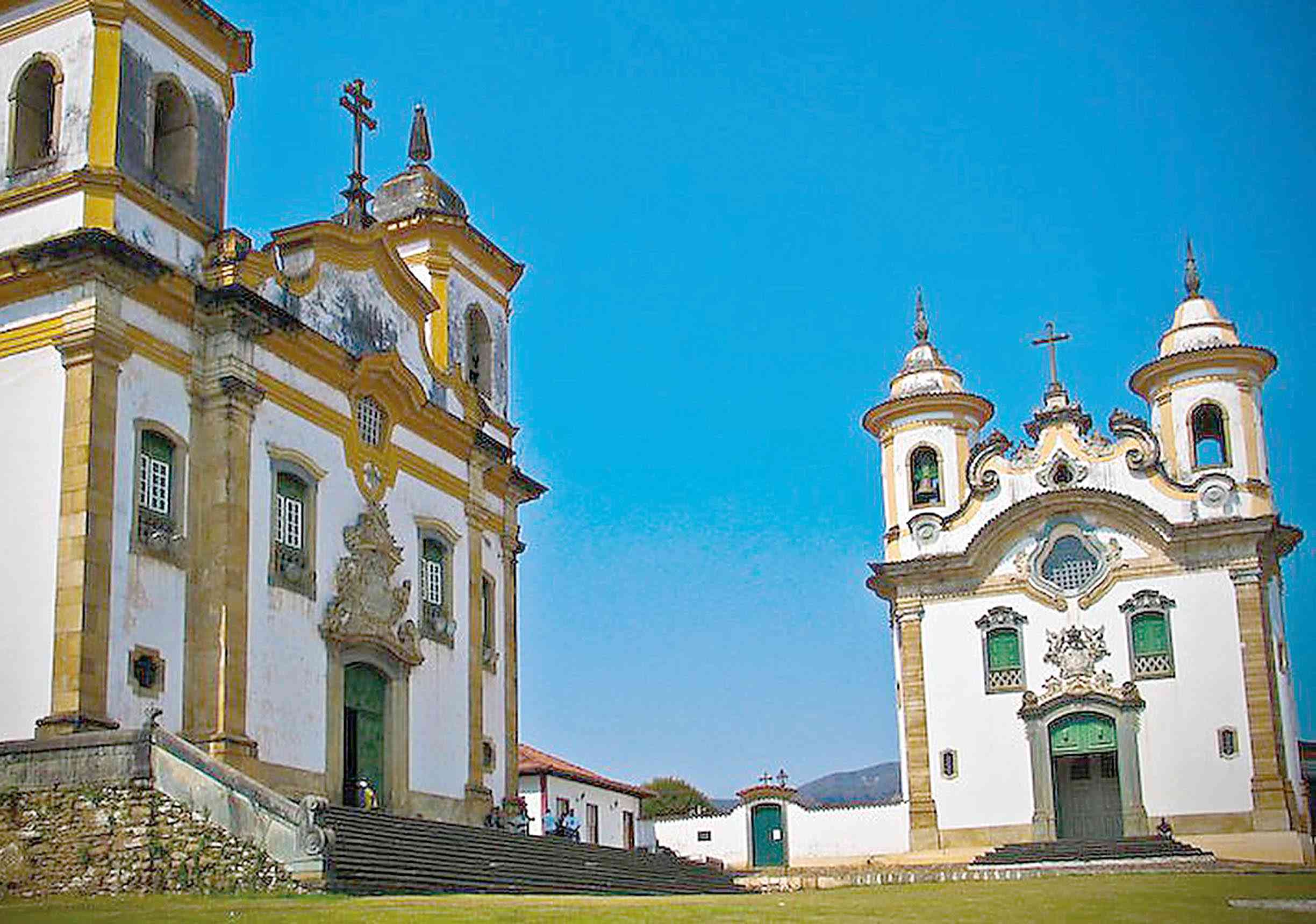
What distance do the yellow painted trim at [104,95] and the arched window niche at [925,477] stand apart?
2793cm

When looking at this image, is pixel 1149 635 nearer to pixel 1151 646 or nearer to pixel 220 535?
pixel 1151 646

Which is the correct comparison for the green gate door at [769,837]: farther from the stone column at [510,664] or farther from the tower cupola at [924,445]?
the stone column at [510,664]

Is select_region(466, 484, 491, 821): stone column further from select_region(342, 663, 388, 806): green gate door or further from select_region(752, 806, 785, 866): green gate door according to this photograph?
select_region(752, 806, 785, 866): green gate door

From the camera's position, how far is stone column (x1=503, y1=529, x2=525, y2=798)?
1267 inches

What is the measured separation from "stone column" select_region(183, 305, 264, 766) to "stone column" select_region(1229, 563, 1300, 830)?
26.5 metres

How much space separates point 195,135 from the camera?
25.3 m

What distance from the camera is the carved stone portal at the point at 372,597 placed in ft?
87.0

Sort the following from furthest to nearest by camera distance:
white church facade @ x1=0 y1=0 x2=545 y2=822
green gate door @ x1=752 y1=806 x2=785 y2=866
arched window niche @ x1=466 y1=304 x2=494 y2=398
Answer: green gate door @ x1=752 y1=806 x2=785 y2=866 → arched window niche @ x1=466 y1=304 x2=494 y2=398 → white church facade @ x1=0 y1=0 x2=545 y2=822

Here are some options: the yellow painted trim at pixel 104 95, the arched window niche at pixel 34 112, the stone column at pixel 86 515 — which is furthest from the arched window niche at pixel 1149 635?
the arched window niche at pixel 34 112

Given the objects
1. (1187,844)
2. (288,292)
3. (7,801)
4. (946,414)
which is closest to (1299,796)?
(1187,844)

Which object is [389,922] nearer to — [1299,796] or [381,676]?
[381,676]

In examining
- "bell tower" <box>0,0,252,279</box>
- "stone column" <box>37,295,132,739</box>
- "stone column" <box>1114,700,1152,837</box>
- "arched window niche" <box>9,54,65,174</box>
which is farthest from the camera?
"stone column" <box>1114,700,1152,837</box>

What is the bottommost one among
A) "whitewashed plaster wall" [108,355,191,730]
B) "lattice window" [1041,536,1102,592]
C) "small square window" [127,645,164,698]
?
"small square window" [127,645,164,698]

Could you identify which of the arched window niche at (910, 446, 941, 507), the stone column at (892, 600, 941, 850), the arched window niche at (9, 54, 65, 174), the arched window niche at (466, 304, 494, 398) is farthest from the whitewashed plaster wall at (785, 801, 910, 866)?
the arched window niche at (9, 54, 65, 174)
